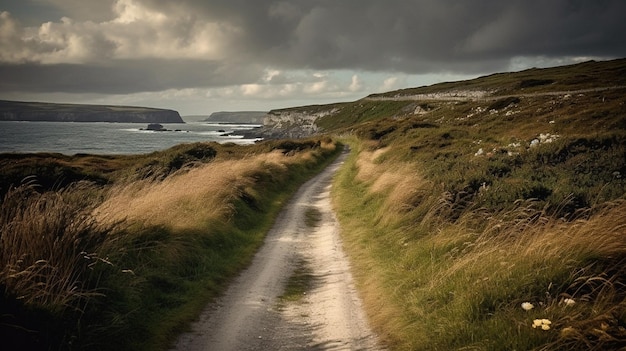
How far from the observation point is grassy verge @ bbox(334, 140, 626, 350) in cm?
533

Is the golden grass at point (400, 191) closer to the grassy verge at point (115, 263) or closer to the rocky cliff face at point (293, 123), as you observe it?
the grassy verge at point (115, 263)

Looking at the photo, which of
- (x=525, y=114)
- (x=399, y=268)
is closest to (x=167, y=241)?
(x=399, y=268)

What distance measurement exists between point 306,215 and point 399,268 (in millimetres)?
9205

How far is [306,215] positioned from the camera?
732 inches

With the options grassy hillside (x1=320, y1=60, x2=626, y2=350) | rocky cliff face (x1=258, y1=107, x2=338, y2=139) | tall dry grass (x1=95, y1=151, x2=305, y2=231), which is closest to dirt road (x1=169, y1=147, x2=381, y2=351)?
grassy hillside (x1=320, y1=60, x2=626, y2=350)

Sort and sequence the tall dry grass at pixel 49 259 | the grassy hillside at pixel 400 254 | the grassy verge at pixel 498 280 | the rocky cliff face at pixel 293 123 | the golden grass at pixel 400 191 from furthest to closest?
the rocky cliff face at pixel 293 123, the golden grass at pixel 400 191, the tall dry grass at pixel 49 259, the grassy hillside at pixel 400 254, the grassy verge at pixel 498 280

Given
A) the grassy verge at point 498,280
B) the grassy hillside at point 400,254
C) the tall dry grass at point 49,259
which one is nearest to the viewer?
the grassy verge at point 498,280

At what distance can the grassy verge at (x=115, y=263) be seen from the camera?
581 cm

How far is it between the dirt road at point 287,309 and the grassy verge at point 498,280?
56cm

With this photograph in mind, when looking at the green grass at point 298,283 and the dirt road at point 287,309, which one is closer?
the dirt road at point 287,309

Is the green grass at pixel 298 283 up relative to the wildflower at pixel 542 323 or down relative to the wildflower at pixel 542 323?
down

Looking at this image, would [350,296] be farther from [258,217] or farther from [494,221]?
[258,217]

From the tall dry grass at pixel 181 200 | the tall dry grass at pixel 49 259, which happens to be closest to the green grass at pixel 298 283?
the tall dry grass at pixel 181 200

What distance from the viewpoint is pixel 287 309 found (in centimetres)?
862
